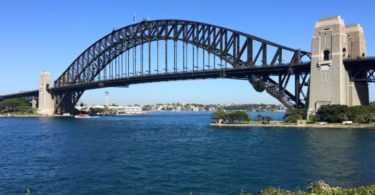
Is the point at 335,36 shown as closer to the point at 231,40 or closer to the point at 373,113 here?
the point at 373,113

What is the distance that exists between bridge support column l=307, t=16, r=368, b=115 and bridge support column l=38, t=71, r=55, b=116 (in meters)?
107

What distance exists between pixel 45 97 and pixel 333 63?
115033 millimetres

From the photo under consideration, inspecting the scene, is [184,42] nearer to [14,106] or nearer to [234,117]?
[234,117]

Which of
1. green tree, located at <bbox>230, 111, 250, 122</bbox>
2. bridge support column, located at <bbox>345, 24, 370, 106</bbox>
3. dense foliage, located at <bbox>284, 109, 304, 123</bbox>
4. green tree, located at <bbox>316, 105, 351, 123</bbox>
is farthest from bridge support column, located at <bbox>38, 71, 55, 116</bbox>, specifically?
bridge support column, located at <bbox>345, 24, 370, 106</bbox>

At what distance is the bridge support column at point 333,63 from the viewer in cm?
7981

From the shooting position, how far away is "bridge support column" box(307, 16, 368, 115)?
79.8m

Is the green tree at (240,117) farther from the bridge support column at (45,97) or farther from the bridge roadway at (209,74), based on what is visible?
the bridge support column at (45,97)

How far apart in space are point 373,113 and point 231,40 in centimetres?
3717

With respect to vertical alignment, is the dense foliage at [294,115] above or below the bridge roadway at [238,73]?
below

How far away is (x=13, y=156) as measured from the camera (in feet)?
147

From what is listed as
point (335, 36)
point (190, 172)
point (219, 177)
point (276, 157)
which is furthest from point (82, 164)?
point (335, 36)

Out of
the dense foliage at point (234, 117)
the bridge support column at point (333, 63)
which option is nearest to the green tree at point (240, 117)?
the dense foliage at point (234, 117)

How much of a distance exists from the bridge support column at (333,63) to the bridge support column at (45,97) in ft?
351

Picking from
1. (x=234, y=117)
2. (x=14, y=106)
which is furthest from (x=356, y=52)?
(x=14, y=106)
